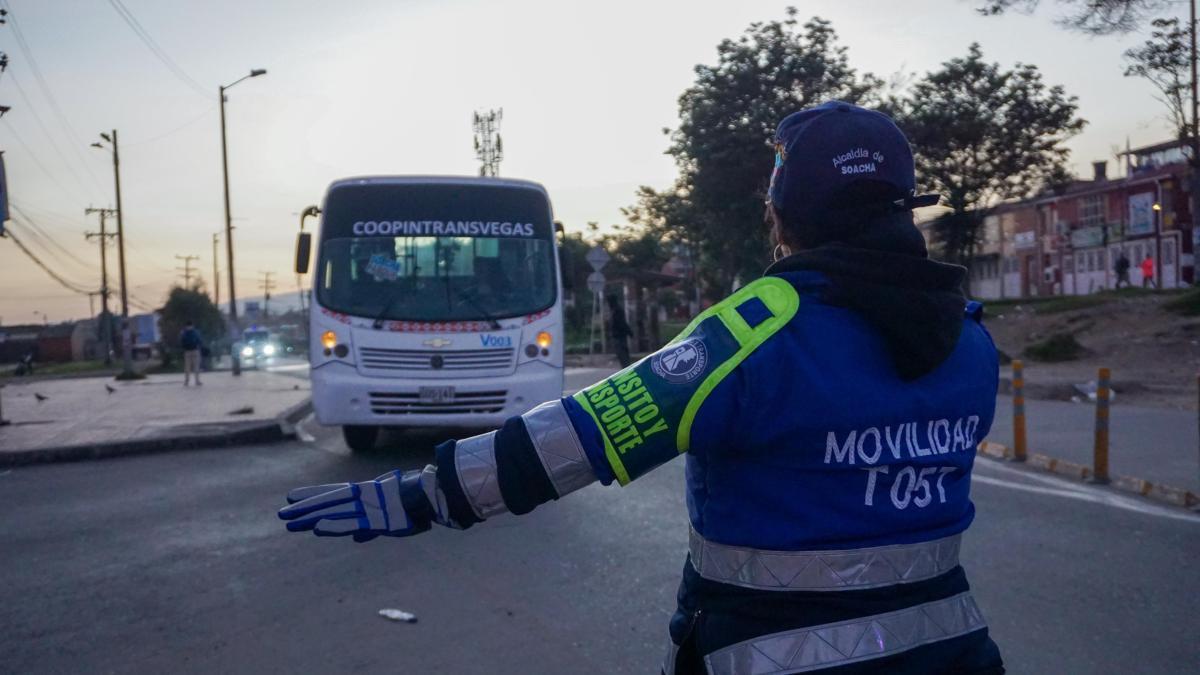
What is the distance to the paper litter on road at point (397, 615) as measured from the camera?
4977 millimetres

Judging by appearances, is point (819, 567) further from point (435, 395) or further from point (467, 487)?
point (435, 395)

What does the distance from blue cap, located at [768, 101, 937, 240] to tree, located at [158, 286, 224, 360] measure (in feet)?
242

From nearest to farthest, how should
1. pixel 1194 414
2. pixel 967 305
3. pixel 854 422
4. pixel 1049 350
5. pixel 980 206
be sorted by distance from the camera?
pixel 854 422 < pixel 967 305 < pixel 1194 414 < pixel 1049 350 < pixel 980 206

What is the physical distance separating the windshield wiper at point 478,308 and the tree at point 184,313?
6514cm

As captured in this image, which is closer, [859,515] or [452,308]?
[859,515]

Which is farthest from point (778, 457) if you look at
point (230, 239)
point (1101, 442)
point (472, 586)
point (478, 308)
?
point (230, 239)

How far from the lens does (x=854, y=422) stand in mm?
1672

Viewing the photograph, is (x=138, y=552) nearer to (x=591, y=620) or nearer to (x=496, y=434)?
(x=591, y=620)

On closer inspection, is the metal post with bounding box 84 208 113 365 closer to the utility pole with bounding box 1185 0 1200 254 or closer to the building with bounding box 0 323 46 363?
the building with bounding box 0 323 46 363

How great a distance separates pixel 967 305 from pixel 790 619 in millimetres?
685

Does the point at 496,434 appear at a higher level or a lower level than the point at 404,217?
lower

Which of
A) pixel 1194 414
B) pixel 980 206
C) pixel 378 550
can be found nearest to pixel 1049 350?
pixel 980 206

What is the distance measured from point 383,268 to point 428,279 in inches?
18.1

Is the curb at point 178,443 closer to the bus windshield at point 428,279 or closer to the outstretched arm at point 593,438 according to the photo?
the bus windshield at point 428,279
